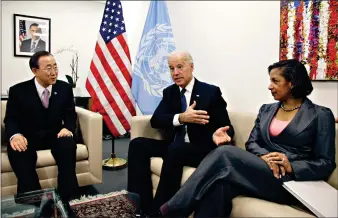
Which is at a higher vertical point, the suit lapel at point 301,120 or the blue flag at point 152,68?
the blue flag at point 152,68

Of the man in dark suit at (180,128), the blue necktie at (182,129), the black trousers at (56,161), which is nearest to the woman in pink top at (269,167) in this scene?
the man in dark suit at (180,128)

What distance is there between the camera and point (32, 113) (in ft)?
7.14

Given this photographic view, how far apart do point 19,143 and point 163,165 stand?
1045 millimetres

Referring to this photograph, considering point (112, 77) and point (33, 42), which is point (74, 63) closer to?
point (33, 42)

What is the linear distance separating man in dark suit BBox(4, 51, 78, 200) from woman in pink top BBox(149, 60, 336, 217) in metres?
0.88

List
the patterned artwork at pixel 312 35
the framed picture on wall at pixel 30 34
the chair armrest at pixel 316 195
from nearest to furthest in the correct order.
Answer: the chair armrest at pixel 316 195 → the patterned artwork at pixel 312 35 → the framed picture on wall at pixel 30 34

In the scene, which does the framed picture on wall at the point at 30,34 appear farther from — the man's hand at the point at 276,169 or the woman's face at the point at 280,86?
the man's hand at the point at 276,169

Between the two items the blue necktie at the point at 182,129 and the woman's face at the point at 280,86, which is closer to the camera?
the woman's face at the point at 280,86

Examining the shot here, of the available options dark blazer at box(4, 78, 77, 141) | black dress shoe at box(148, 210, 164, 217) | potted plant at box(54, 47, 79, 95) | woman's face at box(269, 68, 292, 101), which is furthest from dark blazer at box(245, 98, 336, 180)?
potted plant at box(54, 47, 79, 95)

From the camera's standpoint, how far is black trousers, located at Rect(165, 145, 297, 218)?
141 cm

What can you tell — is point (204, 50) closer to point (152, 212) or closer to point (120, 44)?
point (120, 44)

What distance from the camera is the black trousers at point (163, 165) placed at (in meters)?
1.73

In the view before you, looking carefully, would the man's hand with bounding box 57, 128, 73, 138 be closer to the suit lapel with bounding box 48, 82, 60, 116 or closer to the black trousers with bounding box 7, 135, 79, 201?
the black trousers with bounding box 7, 135, 79, 201

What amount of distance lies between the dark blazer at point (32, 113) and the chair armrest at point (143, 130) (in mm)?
503
